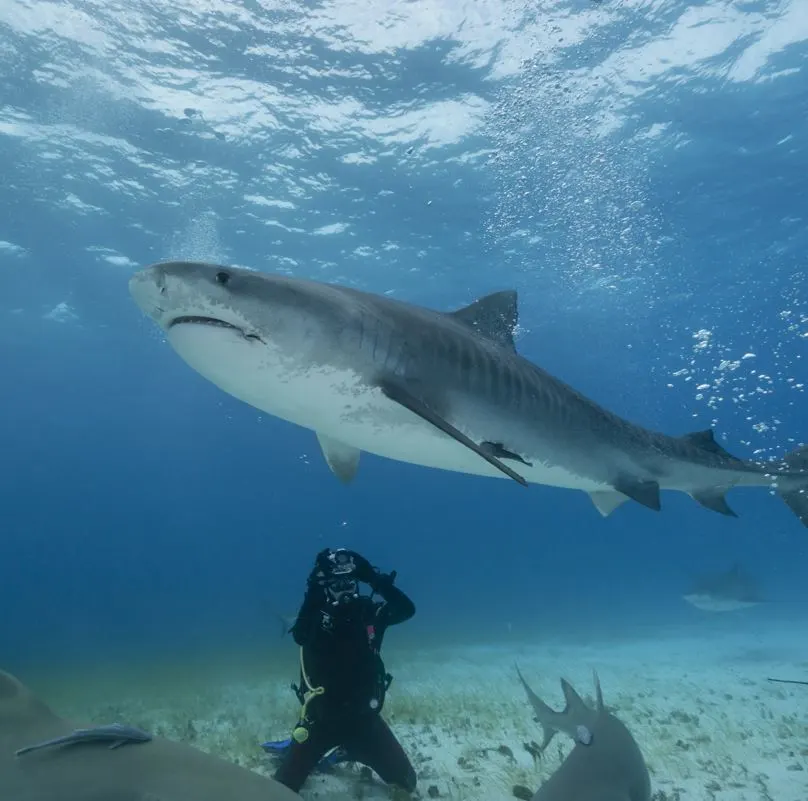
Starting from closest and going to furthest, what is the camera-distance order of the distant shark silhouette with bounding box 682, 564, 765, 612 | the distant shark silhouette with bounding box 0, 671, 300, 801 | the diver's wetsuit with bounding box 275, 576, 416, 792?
the distant shark silhouette with bounding box 0, 671, 300, 801 → the diver's wetsuit with bounding box 275, 576, 416, 792 → the distant shark silhouette with bounding box 682, 564, 765, 612

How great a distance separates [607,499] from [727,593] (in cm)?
1926

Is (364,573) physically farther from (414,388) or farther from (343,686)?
(414,388)

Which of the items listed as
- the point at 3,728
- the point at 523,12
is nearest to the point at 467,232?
the point at 523,12

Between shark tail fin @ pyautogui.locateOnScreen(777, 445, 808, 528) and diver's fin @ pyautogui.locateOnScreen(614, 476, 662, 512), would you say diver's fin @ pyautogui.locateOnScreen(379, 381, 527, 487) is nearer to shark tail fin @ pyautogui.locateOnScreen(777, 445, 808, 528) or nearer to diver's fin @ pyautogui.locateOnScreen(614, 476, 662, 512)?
diver's fin @ pyautogui.locateOnScreen(614, 476, 662, 512)

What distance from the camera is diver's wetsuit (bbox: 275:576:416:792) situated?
553 cm

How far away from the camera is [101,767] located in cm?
283

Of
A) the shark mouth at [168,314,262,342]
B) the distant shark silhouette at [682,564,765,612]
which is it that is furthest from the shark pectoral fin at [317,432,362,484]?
the distant shark silhouette at [682,564,765,612]

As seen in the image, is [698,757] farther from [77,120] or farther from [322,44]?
[77,120]

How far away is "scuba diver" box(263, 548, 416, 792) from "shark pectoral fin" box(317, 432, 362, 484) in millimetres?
811

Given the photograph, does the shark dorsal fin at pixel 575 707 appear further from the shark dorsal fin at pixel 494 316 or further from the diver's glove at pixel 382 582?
the shark dorsal fin at pixel 494 316

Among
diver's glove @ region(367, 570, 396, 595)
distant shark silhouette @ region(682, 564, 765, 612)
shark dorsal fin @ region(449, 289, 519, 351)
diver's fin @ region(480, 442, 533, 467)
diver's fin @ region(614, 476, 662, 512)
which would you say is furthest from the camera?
distant shark silhouette @ region(682, 564, 765, 612)

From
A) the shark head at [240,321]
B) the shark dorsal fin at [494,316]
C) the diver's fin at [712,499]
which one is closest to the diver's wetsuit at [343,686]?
the shark head at [240,321]

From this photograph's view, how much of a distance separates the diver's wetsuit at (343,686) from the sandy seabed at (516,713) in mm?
374

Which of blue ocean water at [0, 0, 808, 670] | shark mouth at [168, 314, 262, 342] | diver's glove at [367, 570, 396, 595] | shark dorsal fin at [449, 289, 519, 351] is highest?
blue ocean water at [0, 0, 808, 670]
